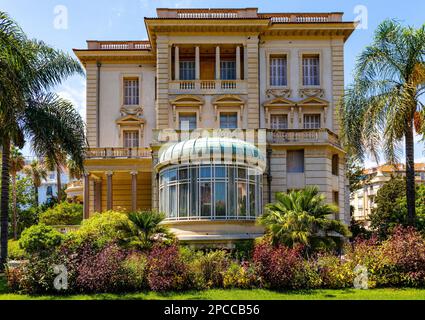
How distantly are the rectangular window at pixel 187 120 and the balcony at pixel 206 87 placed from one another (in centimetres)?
156

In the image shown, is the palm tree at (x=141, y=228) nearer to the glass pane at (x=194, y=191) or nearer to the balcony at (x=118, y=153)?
the glass pane at (x=194, y=191)

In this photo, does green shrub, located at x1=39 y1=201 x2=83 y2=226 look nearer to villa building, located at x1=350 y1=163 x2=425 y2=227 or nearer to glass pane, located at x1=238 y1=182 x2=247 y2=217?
glass pane, located at x1=238 y1=182 x2=247 y2=217

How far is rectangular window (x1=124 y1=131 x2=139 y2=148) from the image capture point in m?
40.2

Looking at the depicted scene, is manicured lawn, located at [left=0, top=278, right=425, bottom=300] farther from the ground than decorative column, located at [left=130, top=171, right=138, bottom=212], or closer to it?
closer to it

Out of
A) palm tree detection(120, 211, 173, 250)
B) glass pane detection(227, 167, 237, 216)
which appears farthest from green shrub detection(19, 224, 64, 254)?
glass pane detection(227, 167, 237, 216)

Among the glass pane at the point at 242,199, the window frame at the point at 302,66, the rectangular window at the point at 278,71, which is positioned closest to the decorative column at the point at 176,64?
the rectangular window at the point at 278,71

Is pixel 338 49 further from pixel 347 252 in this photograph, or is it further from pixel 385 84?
pixel 347 252

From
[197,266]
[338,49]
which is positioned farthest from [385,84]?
[338,49]

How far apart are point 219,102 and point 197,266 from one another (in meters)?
19.9

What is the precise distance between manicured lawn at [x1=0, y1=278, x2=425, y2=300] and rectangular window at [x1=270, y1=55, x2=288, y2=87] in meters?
22.4

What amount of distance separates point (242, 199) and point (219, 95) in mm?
13295

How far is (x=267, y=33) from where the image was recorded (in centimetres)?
3856

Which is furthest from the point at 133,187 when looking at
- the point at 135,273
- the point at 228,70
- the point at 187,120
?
the point at 135,273

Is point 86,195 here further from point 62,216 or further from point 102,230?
point 102,230
